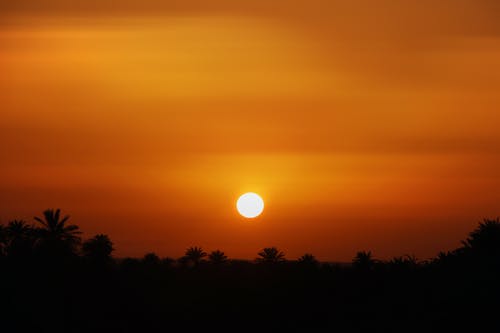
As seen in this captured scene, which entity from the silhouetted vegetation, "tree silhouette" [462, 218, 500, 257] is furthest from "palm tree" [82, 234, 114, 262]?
"tree silhouette" [462, 218, 500, 257]

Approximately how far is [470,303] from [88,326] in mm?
37658

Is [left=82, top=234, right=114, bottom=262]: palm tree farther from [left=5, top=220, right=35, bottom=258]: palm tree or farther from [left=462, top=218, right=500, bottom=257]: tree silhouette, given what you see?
[left=462, top=218, right=500, bottom=257]: tree silhouette

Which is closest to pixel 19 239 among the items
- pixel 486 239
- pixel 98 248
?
pixel 98 248

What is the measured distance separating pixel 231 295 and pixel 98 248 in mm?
23208

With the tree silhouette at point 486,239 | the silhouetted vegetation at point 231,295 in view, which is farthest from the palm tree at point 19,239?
the tree silhouette at point 486,239

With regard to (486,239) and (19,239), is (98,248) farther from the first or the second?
(486,239)

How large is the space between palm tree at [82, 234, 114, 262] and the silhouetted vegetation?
138 mm

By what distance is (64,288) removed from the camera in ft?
376

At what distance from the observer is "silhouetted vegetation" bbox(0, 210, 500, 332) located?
101 meters

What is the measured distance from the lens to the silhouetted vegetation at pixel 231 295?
10094 cm

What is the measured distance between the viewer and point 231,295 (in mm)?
129375

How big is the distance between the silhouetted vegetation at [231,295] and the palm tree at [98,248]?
0.45ft

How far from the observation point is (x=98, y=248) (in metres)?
142

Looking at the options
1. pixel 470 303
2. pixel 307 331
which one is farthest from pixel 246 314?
pixel 470 303
